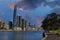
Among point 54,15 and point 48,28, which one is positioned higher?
point 54,15

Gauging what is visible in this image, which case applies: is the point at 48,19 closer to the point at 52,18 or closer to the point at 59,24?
the point at 52,18

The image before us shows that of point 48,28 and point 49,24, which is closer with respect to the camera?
point 48,28

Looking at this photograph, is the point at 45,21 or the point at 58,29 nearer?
Result: the point at 58,29

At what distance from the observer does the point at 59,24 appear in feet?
36.8

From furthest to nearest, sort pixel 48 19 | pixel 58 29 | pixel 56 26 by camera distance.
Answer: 1. pixel 48 19
2. pixel 56 26
3. pixel 58 29

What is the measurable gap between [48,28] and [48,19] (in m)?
1.10

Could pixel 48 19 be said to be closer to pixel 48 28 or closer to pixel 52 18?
pixel 52 18

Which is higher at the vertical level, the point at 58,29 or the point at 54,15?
the point at 54,15

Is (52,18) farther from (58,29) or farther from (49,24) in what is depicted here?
(58,29)

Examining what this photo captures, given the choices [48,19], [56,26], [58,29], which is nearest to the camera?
[58,29]

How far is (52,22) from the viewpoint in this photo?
12.3 metres

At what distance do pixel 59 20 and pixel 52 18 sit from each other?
25.3 inches

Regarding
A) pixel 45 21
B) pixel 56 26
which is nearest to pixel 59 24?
pixel 56 26

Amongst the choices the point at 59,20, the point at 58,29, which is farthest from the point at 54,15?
the point at 58,29
